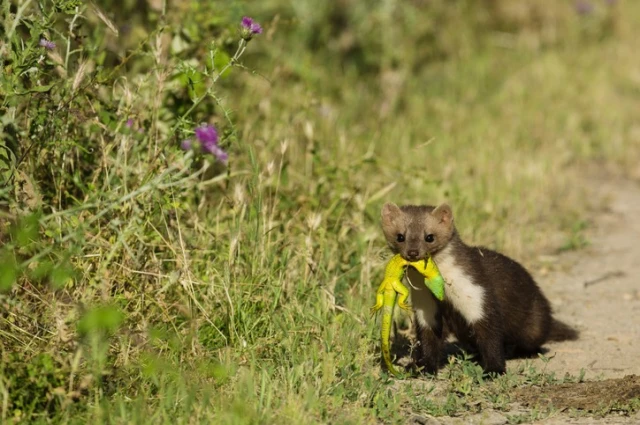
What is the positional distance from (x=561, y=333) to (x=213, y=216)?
7.21 ft

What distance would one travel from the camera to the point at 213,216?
6.32 meters

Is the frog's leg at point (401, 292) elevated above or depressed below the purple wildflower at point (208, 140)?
below

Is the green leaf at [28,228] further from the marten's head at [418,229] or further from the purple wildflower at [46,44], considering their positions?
the marten's head at [418,229]

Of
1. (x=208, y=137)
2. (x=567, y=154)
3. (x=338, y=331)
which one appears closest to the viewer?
(x=208, y=137)

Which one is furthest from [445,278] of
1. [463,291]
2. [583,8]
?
[583,8]

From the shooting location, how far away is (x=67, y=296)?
16.1ft

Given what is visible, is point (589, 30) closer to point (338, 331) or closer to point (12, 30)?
point (338, 331)

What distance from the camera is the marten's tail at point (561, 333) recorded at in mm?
5961

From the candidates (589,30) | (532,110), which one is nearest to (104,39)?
(532,110)

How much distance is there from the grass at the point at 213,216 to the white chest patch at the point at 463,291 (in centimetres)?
30

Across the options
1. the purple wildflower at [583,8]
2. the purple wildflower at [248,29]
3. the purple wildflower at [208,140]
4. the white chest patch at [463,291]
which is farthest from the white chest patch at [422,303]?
the purple wildflower at [583,8]

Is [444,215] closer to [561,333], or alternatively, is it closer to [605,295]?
[561,333]

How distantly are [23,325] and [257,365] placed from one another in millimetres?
1101

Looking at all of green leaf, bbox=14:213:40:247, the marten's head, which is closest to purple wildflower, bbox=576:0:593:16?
the marten's head
